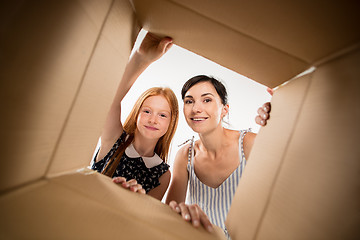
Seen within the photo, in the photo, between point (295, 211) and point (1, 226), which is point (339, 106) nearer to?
point (295, 211)

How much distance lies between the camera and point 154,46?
2.04ft

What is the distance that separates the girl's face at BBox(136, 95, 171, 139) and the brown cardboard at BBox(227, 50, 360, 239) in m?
0.89

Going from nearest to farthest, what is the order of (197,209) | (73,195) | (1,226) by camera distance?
(1,226)
(73,195)
(197,209)

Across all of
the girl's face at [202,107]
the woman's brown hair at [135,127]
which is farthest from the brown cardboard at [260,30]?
the woman's brown hair at [135,127]

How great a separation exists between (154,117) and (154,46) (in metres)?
0.70

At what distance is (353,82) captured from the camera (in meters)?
0.28

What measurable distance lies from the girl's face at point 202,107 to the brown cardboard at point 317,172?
76 cm

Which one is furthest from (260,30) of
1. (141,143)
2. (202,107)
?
(141,143)

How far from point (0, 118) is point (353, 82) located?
446 millimetres

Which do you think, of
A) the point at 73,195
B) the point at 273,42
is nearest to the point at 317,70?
the point at 273,42

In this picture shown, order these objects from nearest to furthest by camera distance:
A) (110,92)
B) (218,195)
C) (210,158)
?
1. (110,92)
2. (218,195)
3. (210,158)

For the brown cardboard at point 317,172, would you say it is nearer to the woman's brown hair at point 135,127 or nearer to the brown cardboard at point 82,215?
the brown cardboard at point 82,215

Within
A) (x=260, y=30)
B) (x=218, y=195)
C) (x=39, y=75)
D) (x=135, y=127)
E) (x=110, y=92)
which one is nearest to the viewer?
(x=39, y=75)

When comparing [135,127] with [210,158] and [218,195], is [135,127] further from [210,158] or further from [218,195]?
[218,195]
